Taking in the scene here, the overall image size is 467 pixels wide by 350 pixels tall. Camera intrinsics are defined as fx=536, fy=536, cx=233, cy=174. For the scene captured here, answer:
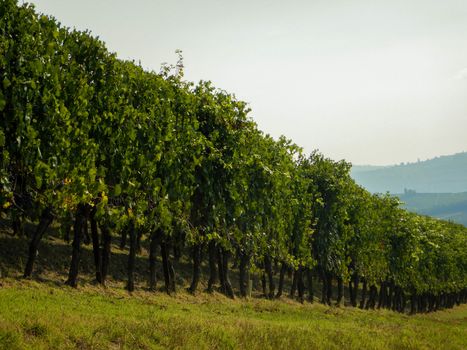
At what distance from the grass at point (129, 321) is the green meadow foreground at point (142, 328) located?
0.02 m

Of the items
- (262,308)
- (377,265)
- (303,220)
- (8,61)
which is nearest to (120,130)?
(8,61)

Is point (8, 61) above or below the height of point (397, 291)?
above

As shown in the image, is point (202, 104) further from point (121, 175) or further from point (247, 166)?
point (121, 175)

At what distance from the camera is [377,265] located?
62938 mm

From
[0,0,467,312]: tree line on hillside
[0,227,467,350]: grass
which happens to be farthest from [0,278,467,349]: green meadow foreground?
[0,0,467,312]: tree line on hillside

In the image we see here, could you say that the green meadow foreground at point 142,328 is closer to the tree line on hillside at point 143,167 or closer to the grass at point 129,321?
the grass at point 129,321

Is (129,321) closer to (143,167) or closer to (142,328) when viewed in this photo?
(142,328)

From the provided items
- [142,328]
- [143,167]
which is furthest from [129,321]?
[143,167]

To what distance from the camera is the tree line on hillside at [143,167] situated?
20.2 meters

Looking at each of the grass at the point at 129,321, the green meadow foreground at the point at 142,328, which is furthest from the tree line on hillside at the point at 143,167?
the green meadow foreground at the point at 142,328

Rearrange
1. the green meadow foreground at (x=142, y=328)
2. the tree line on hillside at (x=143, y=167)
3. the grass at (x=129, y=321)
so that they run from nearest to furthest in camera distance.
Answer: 1. the green meadow foreground at (x=142, y=328)
2. the grass at (x=129, y=321)
3. the tree line on hillside at (x=143, y=167)

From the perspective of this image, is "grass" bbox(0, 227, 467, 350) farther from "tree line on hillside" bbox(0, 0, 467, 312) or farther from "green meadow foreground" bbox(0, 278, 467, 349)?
"tree line on hillside" bbox(0, 0, 467, 312)

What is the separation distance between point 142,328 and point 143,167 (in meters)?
11.9

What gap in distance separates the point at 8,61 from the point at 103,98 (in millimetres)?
7189
